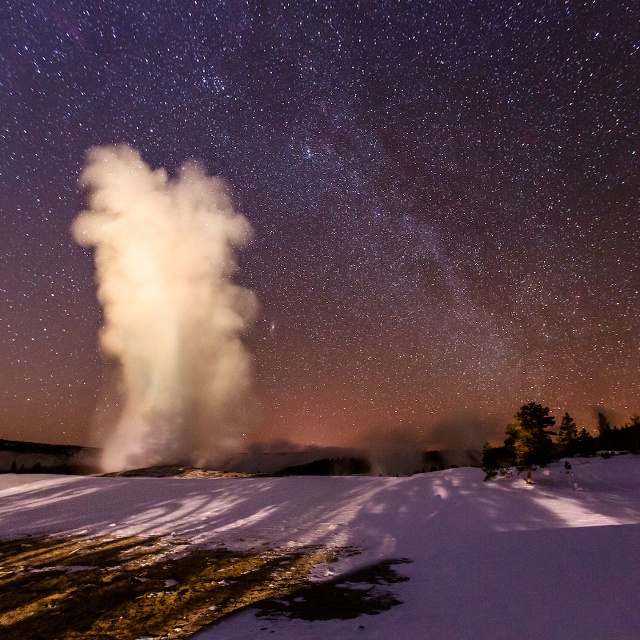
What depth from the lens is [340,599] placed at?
6723 millimetres

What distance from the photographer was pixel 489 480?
23.4m

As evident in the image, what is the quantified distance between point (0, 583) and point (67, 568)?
1.15 metres

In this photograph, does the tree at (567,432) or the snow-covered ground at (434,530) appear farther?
the tree at (567,432)

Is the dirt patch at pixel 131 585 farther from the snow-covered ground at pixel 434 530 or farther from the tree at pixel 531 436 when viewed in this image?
the tree at pixel 531 436

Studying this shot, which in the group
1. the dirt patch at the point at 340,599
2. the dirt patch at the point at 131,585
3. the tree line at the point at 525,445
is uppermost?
the tree line at the point at 525,445

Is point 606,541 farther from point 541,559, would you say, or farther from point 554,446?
point 554,446

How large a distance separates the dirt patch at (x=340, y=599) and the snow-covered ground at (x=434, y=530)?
0.80 feet

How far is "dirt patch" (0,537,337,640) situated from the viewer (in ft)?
19.7

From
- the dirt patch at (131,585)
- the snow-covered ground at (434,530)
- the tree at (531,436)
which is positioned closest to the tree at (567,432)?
the snow-covered ground at (434,530)

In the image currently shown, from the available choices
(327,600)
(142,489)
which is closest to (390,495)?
(142,489)

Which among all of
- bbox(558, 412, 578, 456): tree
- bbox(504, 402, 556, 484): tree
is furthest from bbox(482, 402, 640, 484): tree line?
bbox(558, 412, 578, 456): tree

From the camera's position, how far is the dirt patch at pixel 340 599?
20.1ft

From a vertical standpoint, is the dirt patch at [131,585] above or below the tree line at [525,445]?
below

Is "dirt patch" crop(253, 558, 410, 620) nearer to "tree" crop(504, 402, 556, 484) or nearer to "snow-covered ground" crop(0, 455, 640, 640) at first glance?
"snow-covered ground" crop(0, 455, 640, 640)
